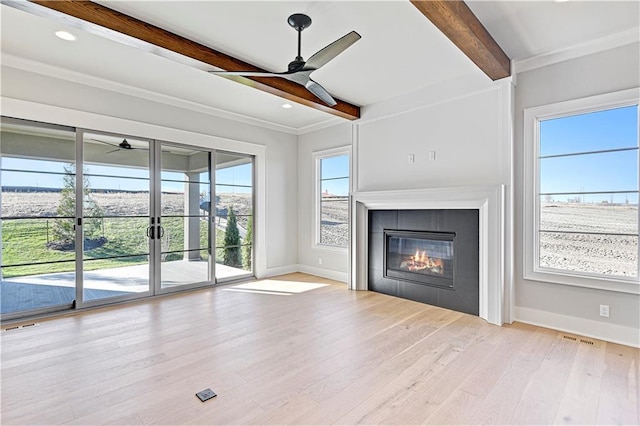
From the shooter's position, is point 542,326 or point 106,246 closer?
point 542,326

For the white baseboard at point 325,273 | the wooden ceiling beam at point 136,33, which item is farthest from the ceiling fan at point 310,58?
the white baseboard at point 325,273

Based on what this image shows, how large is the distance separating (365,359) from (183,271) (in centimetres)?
335

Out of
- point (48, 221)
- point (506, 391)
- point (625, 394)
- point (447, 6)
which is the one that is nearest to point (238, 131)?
point (48, 221)

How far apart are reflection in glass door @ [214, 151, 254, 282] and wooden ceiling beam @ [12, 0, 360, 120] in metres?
2.06

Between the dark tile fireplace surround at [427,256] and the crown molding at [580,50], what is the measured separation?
1.68 m

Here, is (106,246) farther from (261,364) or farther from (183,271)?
(261,364)

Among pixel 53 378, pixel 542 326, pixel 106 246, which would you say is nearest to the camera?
pixel 53 378

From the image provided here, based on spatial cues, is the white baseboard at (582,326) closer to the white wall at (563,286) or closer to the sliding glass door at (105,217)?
the white wall at (563,286)

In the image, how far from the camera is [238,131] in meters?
5.52

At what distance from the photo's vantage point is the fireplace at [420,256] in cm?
413

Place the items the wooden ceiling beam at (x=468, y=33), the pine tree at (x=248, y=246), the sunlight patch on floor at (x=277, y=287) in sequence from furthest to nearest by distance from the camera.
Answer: the pine tree at (x=248, y=246)
the sunlight patch on floor at (x=277, y=287)
the wooden ceiling beam at (x=468, y=33)

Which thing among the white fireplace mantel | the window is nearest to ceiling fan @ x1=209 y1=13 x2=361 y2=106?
the white fireplace mantel

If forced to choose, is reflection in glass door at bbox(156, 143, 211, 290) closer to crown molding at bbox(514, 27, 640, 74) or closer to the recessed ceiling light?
the recessed ceiling light

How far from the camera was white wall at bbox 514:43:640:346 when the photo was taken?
9.84 ft
